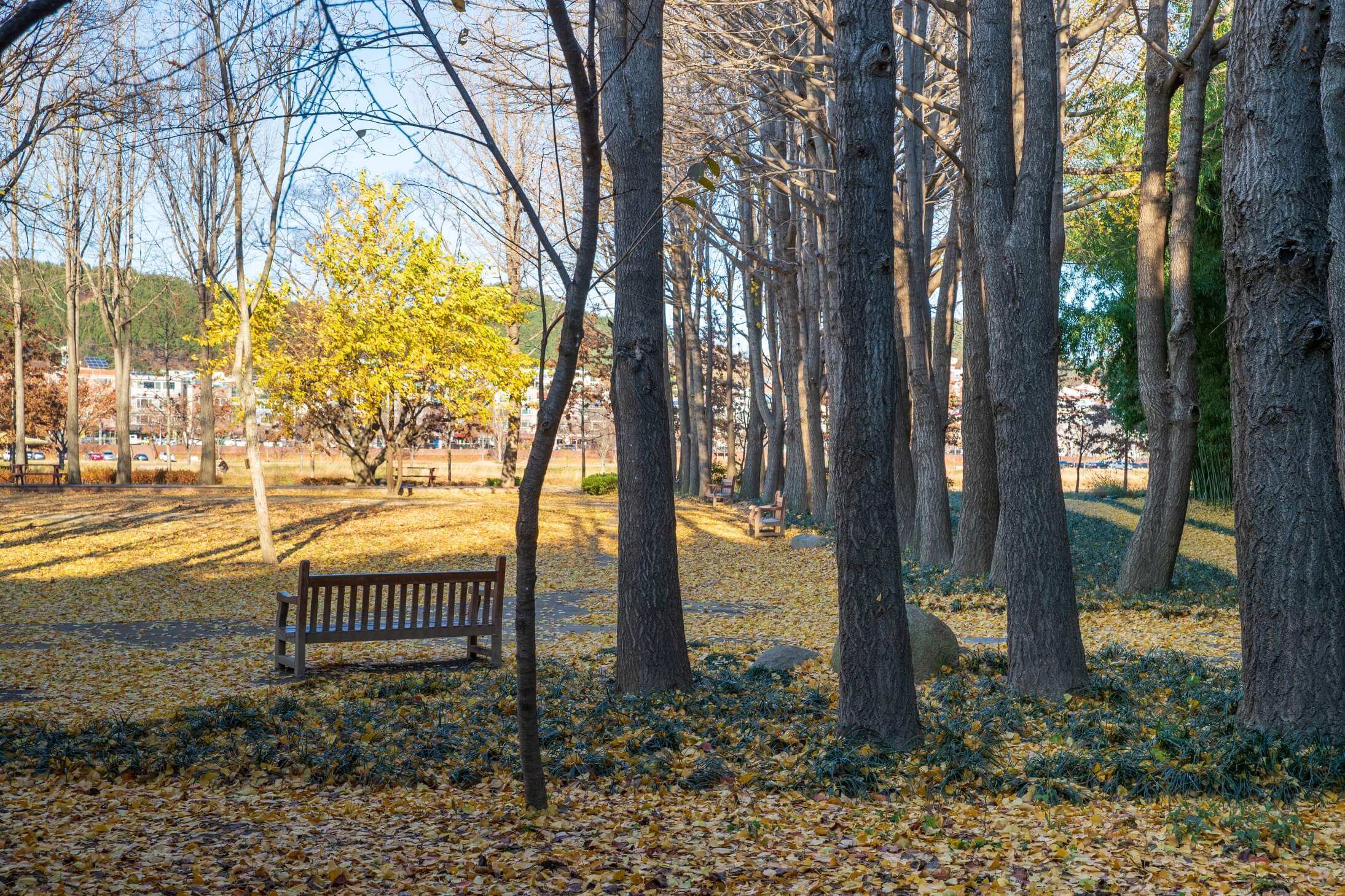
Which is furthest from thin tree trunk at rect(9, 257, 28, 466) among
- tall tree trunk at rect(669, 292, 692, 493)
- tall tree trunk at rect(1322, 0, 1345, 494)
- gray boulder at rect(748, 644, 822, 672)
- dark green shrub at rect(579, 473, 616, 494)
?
tall tree trunk at rect(1322, 0, 1345, 494)

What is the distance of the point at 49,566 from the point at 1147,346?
14.4 metres

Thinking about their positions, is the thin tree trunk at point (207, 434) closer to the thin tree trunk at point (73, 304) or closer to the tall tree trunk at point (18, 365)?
the thin tree trunk at point (73, 304)

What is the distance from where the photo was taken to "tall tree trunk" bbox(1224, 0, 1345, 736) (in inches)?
187

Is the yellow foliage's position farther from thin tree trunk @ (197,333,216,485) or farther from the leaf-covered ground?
the leaf-covered ground

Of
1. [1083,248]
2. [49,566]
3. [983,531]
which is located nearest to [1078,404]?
[1083,248]

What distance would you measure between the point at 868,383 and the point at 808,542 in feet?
42.9

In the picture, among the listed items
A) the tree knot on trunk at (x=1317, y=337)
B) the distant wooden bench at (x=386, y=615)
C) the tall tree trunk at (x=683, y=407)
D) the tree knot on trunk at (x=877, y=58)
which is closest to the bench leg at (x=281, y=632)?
the distant wooden bench at (x=386, y=615)

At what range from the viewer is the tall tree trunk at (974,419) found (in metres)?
11.5

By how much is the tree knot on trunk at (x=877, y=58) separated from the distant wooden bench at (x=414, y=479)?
21.7 m

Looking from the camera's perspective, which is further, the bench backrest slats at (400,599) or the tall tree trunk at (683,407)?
the tall tree trunk at (683,407)

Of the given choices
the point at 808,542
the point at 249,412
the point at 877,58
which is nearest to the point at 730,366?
the point at 808,542

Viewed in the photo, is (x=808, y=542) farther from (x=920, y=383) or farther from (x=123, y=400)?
(x=123, y=400)

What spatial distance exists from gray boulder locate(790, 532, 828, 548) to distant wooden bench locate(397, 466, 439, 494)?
11.2 m

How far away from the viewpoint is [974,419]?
11688 millimetres
